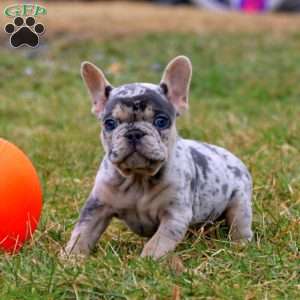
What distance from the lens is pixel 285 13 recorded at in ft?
58.0

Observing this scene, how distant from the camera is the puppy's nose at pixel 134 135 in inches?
168

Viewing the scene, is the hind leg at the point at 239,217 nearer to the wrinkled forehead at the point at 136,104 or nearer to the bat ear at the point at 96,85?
the wrinkled forehead at the point at 136,104

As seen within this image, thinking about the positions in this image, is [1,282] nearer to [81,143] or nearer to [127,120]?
[127,120]

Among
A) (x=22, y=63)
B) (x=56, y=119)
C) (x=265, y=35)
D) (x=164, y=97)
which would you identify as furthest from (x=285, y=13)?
(x=164, y=97)

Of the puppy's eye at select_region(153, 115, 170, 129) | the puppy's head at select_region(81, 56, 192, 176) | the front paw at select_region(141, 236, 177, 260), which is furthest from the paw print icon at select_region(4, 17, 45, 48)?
the front paw at select_region(141, 236, 177, 260)

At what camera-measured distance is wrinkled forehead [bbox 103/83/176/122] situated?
4.34m

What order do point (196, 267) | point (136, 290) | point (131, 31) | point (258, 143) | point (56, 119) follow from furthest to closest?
point (131, 31) → point (56, 119) → point (258, 143) → point (196, 267) → point (136, 290)

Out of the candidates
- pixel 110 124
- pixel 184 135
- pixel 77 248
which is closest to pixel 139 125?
pixel 110 124

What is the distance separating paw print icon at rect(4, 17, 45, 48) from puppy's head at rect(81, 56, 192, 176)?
128cm

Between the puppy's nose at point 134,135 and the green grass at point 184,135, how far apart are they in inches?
21.6

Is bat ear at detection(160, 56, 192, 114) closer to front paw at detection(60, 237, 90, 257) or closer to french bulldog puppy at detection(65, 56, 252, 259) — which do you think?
french bulldog puppy at detection(65, 56, 252, 259)

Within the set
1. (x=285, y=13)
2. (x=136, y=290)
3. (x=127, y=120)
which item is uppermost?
(x=127, y=120)

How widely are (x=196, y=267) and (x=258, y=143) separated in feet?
10.1

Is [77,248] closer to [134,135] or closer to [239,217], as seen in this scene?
[134,135]
